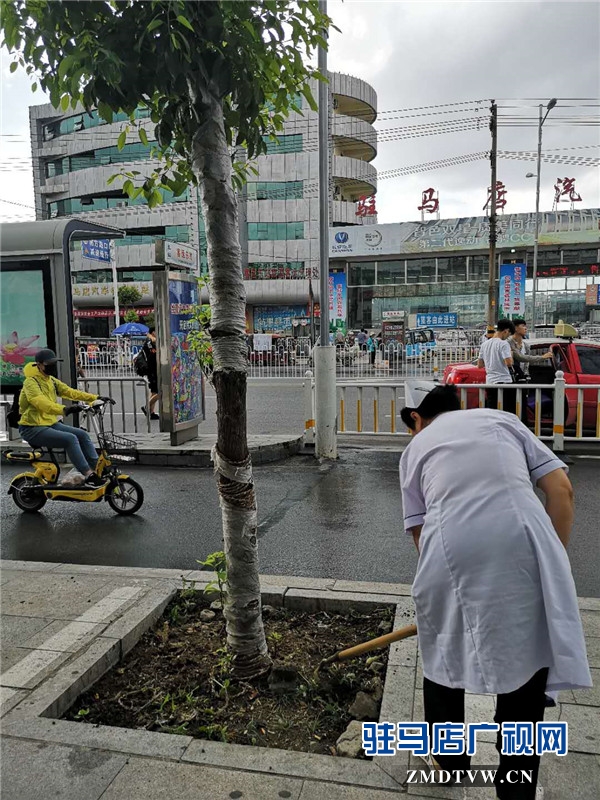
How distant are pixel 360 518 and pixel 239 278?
Result: 3.70 m

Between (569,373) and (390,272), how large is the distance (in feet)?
102

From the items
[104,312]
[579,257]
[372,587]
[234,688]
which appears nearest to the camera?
[234,688]

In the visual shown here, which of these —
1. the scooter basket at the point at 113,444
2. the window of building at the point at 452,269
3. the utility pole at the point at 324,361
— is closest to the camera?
the scooter basket at the point at 113,444

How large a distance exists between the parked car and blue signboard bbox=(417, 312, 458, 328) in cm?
2743

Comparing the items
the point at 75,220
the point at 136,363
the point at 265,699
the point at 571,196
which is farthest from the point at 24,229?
the point at 571,196

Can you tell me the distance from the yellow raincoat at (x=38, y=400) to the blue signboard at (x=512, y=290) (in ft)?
103

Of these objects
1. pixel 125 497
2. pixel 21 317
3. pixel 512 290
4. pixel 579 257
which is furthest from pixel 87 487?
pixel 579 257

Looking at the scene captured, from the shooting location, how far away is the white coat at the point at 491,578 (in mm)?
1980

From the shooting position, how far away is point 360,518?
20.1ft

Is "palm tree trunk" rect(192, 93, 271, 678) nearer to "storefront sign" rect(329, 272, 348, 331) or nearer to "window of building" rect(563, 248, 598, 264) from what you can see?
"storefront sign" rect(329, 272, 348, 331)

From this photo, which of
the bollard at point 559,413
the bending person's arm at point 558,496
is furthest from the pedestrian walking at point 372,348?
the bending person's arm at point 558,496

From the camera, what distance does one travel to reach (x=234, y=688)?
2951 mm

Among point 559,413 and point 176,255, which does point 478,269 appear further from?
point 176,255

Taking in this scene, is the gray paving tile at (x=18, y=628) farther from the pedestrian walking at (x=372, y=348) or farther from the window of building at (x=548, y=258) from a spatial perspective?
the window of building at (x=548, y=258)
